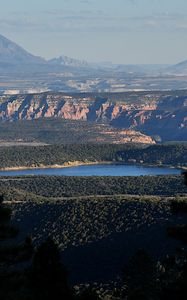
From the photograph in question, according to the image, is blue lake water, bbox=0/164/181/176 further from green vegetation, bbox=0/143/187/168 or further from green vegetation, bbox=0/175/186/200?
green vegetation, bbox=0/175/186/200

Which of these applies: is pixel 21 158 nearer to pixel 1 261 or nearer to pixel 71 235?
pixel 71 235

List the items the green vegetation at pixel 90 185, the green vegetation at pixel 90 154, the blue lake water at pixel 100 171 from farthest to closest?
the green vegetation at pixel 90 154, the blue lake water at pixel 100 171, the green vegetation at pixel 90 185

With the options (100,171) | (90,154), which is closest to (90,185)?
(100,171)

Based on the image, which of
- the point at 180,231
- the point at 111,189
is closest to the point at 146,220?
the point at 180,231

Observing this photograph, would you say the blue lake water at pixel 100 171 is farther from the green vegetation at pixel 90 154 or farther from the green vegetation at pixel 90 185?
the green vegetation at pixel 90 185

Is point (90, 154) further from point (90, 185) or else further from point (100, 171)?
point (90, 185)

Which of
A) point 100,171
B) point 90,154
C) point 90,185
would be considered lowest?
point 90,154

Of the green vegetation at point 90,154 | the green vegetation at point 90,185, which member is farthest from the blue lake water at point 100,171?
the green vegetation at point 90,185

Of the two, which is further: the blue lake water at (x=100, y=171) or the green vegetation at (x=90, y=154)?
the green vegetation at (x=90, y=154)

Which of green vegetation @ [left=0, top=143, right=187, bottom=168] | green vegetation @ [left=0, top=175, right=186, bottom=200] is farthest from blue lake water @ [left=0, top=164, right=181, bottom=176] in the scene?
green vegetation @ [left=0, top=175, right=186, bottom=200]
